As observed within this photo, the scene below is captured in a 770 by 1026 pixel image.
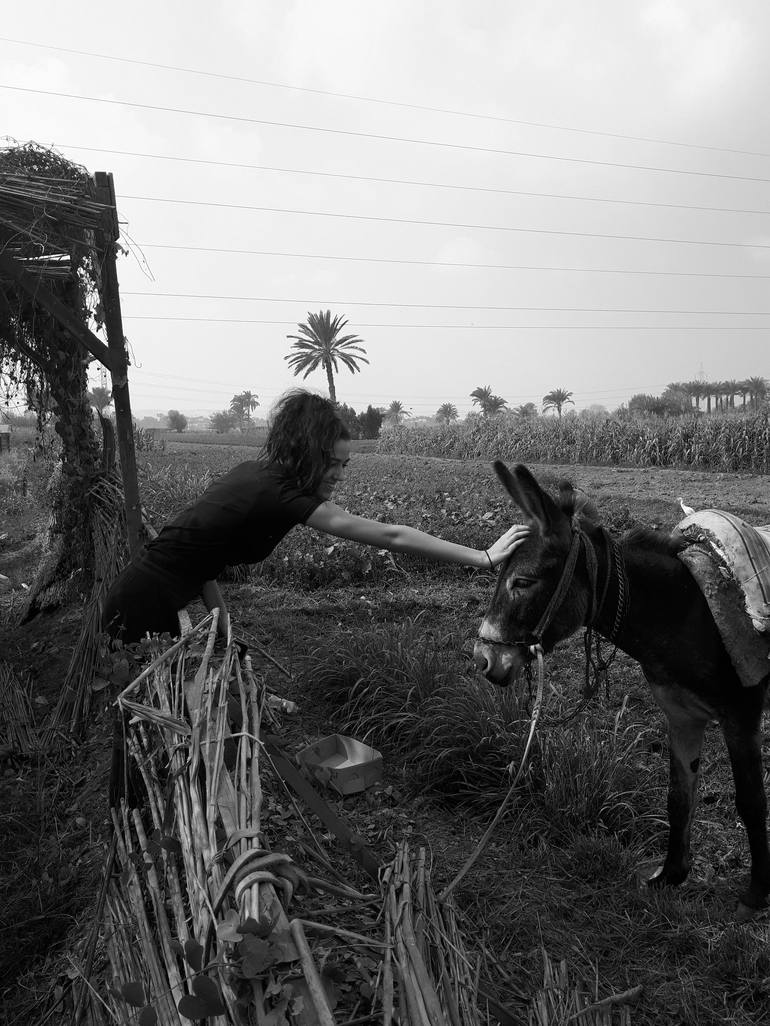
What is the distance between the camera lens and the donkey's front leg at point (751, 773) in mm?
2688

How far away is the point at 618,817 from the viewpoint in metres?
3.44

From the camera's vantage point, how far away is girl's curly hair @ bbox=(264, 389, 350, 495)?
9.13ft

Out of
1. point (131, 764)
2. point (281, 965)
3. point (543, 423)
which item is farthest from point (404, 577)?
point (543, 423)

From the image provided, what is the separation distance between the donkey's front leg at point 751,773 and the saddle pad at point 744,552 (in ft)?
1.16

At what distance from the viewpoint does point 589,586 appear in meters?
2.52

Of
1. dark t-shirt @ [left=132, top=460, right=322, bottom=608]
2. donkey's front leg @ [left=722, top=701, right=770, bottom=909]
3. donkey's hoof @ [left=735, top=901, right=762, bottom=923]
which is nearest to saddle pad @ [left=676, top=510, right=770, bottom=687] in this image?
donkey's front leg @ [left=722, top=701, right=770, bottom=909]

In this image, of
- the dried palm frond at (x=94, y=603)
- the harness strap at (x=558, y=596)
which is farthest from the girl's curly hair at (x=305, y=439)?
the dried palm frond at (x=94, y=603)

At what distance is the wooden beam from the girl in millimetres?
2884

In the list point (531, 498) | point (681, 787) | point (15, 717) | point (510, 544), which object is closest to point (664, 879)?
point (681, 787)

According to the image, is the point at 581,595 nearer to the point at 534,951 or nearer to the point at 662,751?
the point at 534,951

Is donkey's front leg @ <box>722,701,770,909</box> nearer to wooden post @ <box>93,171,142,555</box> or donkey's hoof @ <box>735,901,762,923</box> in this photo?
donkey's hoof @ <box>735,901,762,923</box>

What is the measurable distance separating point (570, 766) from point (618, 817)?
31cm

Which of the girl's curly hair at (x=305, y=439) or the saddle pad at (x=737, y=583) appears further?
the girl's curly hair at (x=305, y=439)

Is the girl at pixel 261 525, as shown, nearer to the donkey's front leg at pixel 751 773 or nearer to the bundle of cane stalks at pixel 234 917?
Answer: the bundle of cane stalks at pixel 234 917
